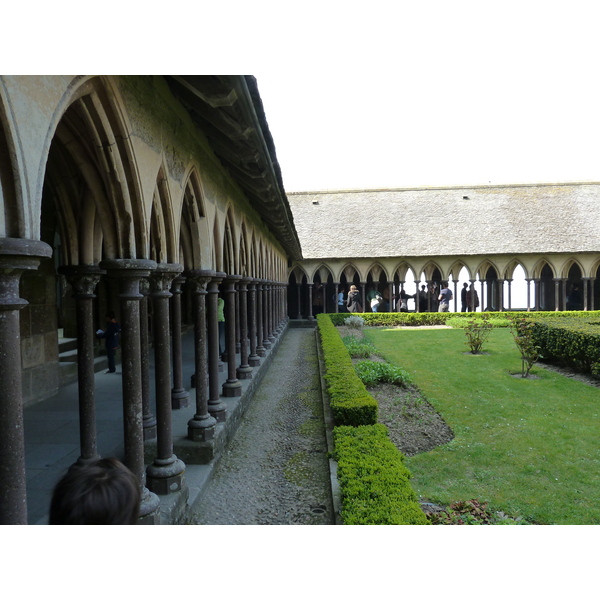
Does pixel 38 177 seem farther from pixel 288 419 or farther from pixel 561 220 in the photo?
pixel 561 220

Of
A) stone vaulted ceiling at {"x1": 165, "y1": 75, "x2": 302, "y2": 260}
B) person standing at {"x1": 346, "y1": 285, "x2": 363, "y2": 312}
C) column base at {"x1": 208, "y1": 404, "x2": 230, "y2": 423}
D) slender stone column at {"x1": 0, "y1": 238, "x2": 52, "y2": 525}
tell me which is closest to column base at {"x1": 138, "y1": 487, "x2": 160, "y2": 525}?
slender stone column at {"x1": 0, "y1": 238, "x2": 52, "y2": 525}

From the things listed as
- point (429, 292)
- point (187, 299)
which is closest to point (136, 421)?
point (187, 299)

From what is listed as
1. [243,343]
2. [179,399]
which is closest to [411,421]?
[179,399]

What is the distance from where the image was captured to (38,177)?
2.55 metres

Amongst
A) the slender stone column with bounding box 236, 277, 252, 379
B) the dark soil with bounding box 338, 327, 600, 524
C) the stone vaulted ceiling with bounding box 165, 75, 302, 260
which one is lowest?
the dark soil with bounding box 338, 327, 600, 524

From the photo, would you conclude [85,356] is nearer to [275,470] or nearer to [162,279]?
[162,279]

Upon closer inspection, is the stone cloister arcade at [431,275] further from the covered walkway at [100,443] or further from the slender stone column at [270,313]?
the covered walkway at [100,443]

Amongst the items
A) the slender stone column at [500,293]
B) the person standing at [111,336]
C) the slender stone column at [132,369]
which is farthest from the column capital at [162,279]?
the slender stone column at [500,293]

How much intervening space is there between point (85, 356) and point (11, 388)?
7.72 ft

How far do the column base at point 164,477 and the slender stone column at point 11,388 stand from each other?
2.36 metres

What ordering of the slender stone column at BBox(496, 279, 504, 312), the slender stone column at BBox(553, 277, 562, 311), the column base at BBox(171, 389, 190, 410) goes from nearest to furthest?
the column base at BBox(171, 389, 190, 410)
the slender stone column at BBox(553, 277, 562, 311)
the slender stone column at BBox(496, 279, 504, 312)

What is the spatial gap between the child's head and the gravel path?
3233 millimetres

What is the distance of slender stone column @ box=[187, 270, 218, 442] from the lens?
20.0 feet

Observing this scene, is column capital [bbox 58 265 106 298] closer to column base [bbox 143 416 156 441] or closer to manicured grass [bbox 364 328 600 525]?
column base [bbox 143 416 156 441]
